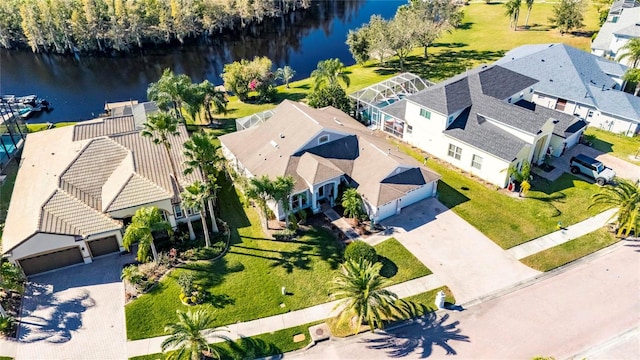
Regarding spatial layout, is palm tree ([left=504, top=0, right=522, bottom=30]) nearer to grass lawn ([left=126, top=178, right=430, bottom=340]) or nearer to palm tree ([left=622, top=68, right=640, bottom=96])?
palm tree ([left=622, top=68, right=640, bottom=96])

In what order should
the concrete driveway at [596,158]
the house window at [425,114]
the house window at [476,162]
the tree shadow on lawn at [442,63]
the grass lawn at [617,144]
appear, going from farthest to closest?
1. the tree shadow on lawn at [442,63]
2. the grass lawn at [617,144]
3. the house window at [425,114]
4. the concrete driveway at [596,158]
5. the house window at [476,162]

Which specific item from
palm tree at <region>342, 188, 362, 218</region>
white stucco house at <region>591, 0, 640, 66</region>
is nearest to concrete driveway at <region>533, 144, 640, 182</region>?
palm tree at <region>342, 188, 362, 218</region>

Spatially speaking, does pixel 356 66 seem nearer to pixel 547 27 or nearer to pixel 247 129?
pixel 247 129

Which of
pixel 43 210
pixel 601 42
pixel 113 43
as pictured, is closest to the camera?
pixel 43 210

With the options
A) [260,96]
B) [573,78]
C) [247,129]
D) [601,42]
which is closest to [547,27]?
[601,42]

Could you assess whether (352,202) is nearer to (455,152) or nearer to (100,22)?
(455,152)

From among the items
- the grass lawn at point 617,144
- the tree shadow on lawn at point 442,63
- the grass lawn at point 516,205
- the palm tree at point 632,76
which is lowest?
the grass lawn at point 516,205

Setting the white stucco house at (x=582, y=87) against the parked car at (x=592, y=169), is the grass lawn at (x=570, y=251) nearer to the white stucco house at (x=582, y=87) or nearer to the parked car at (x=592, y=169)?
the parked car at (x=592, y=169)

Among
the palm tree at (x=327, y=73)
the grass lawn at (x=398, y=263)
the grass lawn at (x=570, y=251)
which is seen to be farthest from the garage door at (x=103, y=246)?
the grass lawn at (x=570, y=251)
